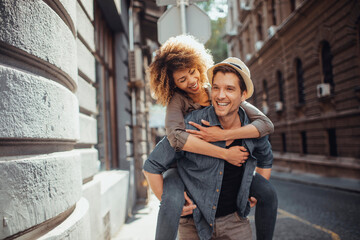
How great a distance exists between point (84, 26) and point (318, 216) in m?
5.73

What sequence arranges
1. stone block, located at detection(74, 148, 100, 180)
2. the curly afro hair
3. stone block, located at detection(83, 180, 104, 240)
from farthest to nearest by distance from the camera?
stone block, located at detection(83, 180, 104, 240)
stone block, located at detection(74, 148, 100, 180)
the curly afro hair

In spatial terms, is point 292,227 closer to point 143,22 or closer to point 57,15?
point 57,15

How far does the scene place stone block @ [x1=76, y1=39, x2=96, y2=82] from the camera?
3.53 m

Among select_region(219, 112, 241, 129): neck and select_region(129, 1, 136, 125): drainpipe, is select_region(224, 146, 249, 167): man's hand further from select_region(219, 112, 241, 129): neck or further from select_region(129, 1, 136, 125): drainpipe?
select_region(129, 1, 136, 125): drainpipe

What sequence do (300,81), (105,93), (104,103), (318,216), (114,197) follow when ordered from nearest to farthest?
(114,197) → (318,216) → (104,103) → (105,93) → (300,81)

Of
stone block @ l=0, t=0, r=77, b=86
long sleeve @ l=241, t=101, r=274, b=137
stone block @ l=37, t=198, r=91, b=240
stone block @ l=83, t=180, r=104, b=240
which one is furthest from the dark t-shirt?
stone block @ l=83, t=180, r=104, b=240

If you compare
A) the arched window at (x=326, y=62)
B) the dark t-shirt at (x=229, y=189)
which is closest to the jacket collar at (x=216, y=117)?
the dark t-shirt at (x=229, y=189)

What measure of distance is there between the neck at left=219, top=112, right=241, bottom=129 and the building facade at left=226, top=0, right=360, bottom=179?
11011 millimetres

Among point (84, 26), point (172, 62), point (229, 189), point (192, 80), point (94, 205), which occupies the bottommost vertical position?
point (94, 205)

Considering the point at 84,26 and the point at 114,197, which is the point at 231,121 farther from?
the point at 114,197

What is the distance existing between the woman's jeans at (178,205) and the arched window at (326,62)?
521 inches

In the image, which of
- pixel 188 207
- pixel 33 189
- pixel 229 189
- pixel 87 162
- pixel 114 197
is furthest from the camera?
pixel 114 197

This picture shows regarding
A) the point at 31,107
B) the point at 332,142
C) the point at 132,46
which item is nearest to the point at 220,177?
the point at 31,107

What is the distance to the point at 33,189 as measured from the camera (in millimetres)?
1916
